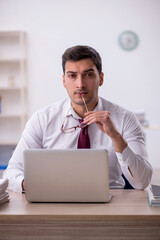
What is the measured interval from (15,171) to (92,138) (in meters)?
0.46

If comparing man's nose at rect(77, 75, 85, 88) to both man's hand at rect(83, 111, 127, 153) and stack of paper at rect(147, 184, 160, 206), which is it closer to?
man's hand at rect(83, 111, 127, 153)

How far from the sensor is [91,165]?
1521mm

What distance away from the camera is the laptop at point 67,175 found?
152 centimetres

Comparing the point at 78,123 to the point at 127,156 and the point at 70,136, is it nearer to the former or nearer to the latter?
the point at 70,136

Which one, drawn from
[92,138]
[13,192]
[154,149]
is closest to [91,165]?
[13,192]

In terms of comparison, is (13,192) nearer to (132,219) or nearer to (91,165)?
(91,165)

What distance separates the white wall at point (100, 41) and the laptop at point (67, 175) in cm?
448

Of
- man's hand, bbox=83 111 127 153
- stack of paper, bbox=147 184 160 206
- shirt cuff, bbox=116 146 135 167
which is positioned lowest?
stack of paper, bbox=147 184 160 206

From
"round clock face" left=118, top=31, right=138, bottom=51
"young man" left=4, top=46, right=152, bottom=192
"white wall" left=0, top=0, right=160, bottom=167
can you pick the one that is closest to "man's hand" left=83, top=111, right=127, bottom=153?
"young man" left=4, top=46, right=152, bottom=192

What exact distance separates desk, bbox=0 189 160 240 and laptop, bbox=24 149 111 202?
0.19 feet

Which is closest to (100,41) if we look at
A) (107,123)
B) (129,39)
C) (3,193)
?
(129,39)

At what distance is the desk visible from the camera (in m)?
1.42

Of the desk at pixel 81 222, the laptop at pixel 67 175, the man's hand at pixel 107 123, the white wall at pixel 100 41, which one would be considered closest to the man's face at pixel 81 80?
the man's hand at pixel 107 123

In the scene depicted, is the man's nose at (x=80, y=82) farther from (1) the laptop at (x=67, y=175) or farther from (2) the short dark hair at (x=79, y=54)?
(1) the laptop at (x=67, y=175)
